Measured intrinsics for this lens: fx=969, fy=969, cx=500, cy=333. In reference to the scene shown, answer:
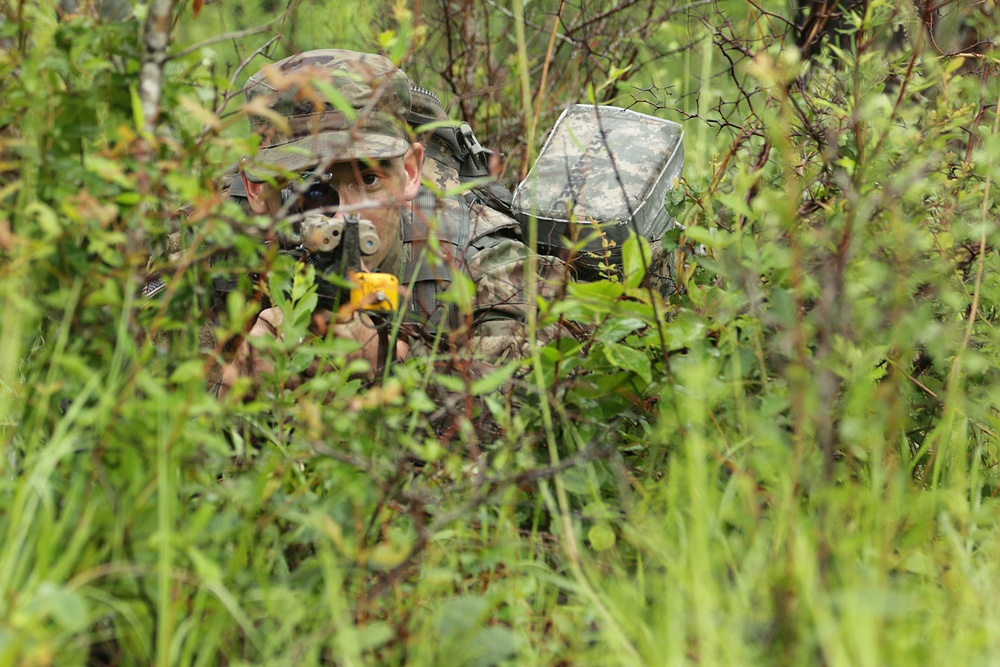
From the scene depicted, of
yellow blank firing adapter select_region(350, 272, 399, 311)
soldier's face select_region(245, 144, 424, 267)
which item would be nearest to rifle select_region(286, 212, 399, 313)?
→ yellow blank firing adapter select_region(350, 272, 399, 311)

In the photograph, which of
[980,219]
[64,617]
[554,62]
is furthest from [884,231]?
[554,62]

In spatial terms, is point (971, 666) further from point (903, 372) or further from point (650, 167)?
point (650, 167)

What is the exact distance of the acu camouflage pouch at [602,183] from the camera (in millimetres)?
2850

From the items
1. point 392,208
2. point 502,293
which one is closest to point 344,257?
point 392,208

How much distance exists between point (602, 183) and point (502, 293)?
458 mm

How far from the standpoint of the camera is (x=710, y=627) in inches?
49.4

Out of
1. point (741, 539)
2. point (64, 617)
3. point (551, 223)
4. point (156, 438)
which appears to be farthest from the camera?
point (551, 223)

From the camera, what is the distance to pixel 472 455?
72.6 inches

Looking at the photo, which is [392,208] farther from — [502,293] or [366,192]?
[502,293]

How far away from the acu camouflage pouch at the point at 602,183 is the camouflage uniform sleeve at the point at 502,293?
81 mm

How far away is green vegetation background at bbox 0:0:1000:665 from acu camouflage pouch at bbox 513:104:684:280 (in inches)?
28.2

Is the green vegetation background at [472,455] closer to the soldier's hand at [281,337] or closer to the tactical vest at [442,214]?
the soldier's hand at [281,337]

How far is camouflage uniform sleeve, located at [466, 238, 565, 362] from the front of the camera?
264cm

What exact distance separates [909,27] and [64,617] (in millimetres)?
2359
